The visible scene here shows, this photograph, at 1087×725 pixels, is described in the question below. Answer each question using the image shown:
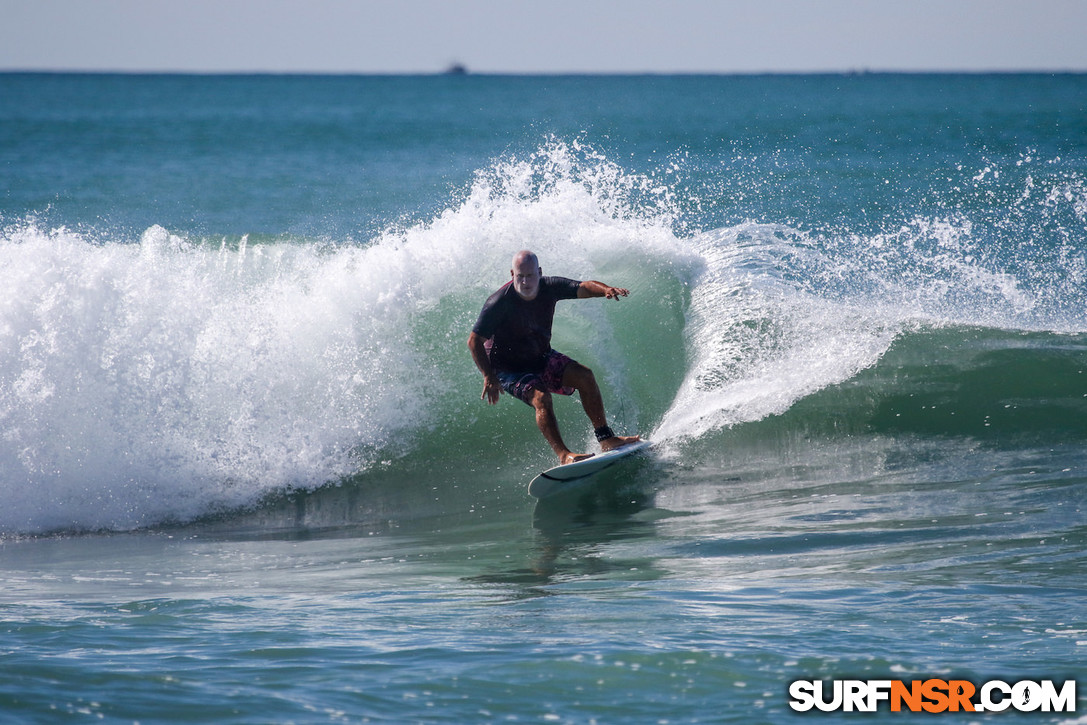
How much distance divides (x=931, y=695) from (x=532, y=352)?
3.93 meters

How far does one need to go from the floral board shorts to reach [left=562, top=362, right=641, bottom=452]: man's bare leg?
0.15 feet

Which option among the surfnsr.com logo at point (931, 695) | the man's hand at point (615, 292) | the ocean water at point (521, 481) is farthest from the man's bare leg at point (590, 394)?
the surfnsr.com logo at point (931, 695)

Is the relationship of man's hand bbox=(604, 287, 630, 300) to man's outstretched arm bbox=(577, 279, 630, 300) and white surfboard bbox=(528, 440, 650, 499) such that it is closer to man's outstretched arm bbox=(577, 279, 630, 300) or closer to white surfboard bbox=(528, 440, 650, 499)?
man's outstretched arm bbox=(577, 279, 630, 300)

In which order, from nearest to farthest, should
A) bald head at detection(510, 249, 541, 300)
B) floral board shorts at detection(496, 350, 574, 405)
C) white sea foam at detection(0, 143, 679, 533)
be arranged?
bald head at detection(510, 249, 541, 300), floral board shorts at detection(496, 350, 574, 405), white sea foam at detection(0, 143, 679, 533)

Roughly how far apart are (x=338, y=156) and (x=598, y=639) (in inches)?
1175

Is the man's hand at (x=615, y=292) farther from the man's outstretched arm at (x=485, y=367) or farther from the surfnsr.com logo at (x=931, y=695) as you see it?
the surfnsr.com logo at (x=931, y=695)

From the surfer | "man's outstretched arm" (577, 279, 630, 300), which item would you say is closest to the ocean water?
the surfer

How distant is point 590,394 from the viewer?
282 inches

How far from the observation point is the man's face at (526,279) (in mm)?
6828

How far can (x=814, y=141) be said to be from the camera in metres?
31.3

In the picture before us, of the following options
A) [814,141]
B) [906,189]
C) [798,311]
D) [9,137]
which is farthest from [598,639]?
[9,137]

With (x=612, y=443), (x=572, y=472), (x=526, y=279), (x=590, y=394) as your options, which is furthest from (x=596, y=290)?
(x=572, y=472)

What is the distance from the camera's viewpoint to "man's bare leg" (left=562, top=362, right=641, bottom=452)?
7133 mm

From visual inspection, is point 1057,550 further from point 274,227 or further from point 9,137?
point 9,137
